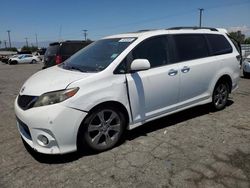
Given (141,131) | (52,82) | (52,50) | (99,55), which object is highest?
(99,55)

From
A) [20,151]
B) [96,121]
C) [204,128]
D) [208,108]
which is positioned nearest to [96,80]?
[96,121]

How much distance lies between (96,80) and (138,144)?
123cm

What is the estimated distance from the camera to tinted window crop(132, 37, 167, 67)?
4.14 m

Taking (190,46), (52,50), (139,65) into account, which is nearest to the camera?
(139,65)

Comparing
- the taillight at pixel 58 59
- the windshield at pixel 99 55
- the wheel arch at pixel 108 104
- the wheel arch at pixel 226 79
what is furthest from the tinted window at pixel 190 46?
the taillight at pixel 58 59

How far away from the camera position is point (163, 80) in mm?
4305

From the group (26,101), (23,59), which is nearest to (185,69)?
(26,101)

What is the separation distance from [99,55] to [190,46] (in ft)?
5.92

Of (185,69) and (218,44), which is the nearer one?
(185,69)

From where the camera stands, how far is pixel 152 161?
3.49m

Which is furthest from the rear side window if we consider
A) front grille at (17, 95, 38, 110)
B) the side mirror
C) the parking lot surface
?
front grille at (17, 95, 38, 110)

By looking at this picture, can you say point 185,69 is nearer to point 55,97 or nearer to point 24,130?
point 55,97

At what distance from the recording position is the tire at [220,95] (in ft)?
18.3

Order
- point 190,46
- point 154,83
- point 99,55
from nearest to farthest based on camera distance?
point 154,83, point 99,55, point 190,46
